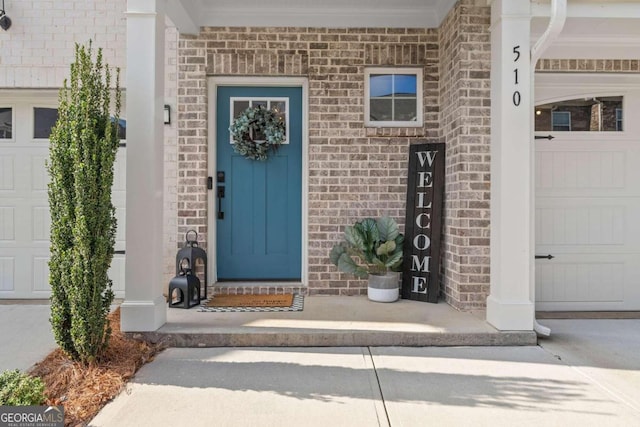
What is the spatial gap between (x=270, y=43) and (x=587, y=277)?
13.0 ft

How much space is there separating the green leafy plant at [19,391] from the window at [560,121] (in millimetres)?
4704

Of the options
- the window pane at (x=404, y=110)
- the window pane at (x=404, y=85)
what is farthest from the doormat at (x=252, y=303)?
the window pane at (x=404, y=85)

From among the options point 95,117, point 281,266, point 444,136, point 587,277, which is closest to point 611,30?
point 444,136

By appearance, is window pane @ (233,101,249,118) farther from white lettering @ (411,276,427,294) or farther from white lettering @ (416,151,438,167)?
white lettering @ (411,276,427,294)

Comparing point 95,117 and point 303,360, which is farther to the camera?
point 303,360

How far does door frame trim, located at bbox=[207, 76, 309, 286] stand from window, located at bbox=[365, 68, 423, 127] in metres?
0.67

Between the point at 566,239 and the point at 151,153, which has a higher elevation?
the point at 151,153

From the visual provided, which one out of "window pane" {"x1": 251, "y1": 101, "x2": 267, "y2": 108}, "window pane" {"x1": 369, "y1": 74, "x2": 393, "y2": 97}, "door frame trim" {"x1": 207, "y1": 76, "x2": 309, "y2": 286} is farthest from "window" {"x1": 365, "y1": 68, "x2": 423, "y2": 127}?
"window pane" {"x1": 251, "y1": 101, "x2": 267, "y2": 108}

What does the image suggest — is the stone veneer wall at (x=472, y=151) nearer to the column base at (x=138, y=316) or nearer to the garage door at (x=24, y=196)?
the column base at (x=138, y=316)

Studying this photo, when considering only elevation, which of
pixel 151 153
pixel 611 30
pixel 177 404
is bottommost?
pixel 177 404

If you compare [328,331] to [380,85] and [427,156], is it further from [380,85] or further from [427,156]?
[380,85]

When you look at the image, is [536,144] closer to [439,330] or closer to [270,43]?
[439,330]

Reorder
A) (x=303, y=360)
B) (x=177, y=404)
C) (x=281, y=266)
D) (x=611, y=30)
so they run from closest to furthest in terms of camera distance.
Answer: (x=177, y=404) < (x=303, y=360) < (x=611, y=30) < (x=281, y=266)

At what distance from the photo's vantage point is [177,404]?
2.64 metres
